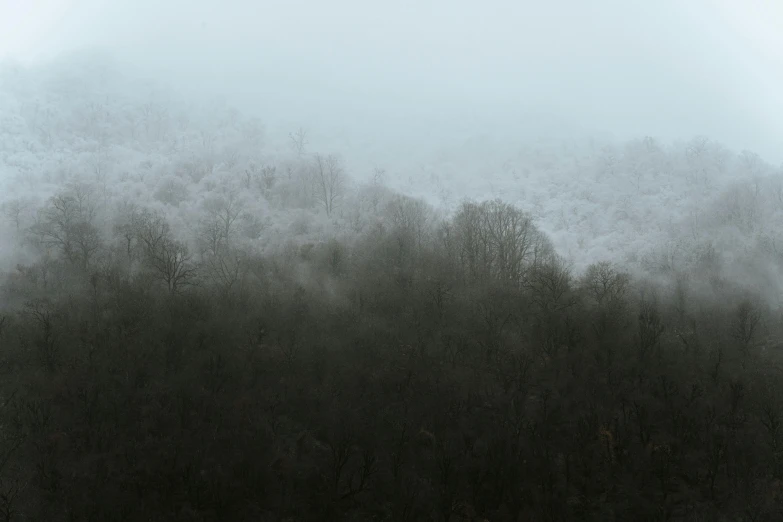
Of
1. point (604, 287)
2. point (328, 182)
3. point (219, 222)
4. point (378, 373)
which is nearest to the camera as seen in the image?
point (378, 373)

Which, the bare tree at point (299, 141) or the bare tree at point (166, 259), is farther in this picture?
the bare tree at point (299, 141)

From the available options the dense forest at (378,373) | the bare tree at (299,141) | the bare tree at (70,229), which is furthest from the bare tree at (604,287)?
the bare tree at (299,141)

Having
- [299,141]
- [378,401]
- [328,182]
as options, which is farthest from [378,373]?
[299,141]

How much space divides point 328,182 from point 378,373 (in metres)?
56.1

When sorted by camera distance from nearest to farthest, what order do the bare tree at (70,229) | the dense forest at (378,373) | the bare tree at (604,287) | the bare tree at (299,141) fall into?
the dense forest at (378,373)
the bare tree at (604,287)
the bare tree at (70,229)
the bare tree at (299,141)

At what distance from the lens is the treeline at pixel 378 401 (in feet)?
87.8

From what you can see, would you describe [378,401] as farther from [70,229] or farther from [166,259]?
[70,229]

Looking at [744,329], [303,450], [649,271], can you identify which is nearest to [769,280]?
[649,271]

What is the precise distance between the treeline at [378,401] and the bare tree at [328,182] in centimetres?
3229

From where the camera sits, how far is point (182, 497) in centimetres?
2639

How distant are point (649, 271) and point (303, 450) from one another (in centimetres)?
5336

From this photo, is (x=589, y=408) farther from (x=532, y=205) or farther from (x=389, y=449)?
(x=532, y=205)

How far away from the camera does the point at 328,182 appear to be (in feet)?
288

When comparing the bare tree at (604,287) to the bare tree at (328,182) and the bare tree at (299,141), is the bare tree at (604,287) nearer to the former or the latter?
the bare tree at (328,182)
